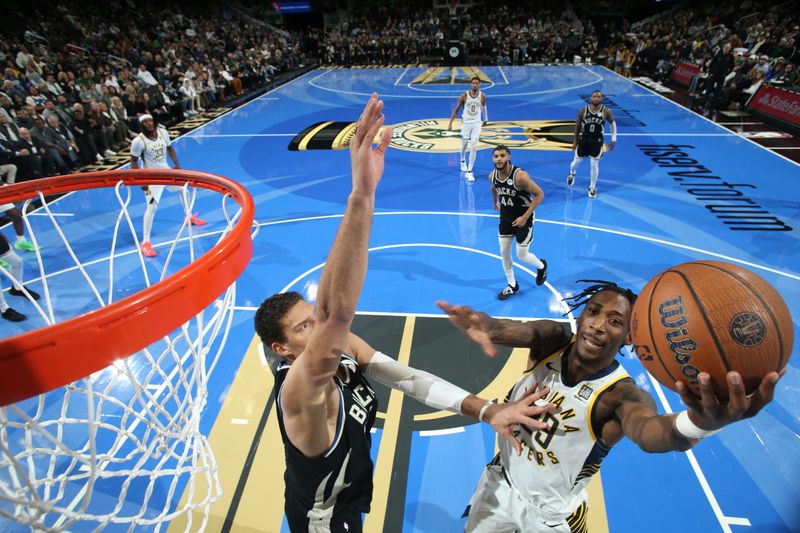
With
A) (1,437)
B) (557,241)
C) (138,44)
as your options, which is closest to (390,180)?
(557,241)

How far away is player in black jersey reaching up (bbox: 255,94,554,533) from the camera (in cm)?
124

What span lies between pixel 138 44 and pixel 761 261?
2333 cm

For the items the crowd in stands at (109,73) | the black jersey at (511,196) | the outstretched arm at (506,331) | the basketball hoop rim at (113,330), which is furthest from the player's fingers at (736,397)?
the crowd in stands at (109,73)

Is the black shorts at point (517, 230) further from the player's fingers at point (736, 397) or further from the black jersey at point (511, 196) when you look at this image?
the player's fingers at point (736, 397)

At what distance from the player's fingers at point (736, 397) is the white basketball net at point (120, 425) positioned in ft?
6.29

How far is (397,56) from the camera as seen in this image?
25.4 metres

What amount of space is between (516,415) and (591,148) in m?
6.95

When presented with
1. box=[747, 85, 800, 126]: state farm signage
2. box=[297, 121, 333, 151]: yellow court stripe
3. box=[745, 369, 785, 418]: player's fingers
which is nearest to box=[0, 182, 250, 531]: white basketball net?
box=[745, 369, 785, 418]: player's fingers

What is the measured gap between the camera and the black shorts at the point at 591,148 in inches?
301

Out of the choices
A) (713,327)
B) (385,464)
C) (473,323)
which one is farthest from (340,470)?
(385,464)

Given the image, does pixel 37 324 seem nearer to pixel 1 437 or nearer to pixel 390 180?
pixel 1 437

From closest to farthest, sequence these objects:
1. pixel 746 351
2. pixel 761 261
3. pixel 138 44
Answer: pixel 746 351, pixel 761 261, pixel 138 44

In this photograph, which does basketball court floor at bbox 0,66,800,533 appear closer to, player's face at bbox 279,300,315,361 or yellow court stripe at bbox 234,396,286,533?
yellow court stripe at bbox 234,396,286,533

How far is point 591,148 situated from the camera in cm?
769
